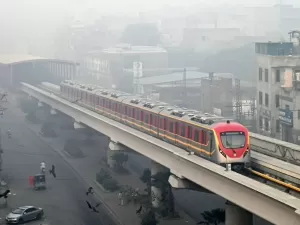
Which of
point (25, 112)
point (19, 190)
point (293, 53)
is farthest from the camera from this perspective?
point (25, 112)

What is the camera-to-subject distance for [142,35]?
123 m

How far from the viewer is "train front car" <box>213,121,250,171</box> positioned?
19.8m

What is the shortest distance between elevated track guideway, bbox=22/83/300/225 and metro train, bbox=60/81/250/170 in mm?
444

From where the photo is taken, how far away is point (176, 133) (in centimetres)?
2417

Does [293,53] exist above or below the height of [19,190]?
above

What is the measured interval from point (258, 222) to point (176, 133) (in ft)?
17.4

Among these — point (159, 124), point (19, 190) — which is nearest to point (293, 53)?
point (159, 124)

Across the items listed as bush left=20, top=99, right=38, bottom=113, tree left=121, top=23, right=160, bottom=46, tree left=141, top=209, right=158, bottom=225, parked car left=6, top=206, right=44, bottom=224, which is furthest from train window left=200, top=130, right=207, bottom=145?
tree left=121, top=23, right=160, bottom=46

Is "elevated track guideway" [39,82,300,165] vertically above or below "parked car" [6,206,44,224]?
above

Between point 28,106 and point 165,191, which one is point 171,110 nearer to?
point 165,191

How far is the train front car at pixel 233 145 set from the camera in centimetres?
1975

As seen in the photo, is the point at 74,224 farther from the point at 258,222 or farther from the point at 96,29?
the point at 96,29

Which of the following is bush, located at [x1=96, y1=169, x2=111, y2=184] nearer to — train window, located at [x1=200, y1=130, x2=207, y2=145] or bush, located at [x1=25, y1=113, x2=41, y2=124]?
train window, located at [x1=200, y1=130, x2=207, y2=145]

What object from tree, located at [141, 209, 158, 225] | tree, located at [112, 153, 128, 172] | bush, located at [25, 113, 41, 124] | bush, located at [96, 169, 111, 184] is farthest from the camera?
bush, located at [25, 113, 41, 124]
